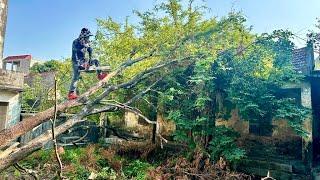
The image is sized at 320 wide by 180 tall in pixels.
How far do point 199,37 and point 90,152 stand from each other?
6.46 meters

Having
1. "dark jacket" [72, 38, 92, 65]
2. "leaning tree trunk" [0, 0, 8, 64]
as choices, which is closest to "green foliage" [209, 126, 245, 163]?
"dark jacket" [72, 38, 92, 65]

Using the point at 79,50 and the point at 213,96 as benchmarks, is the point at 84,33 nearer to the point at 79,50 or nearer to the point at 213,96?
the point at 79,50

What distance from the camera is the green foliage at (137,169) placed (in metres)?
11.2

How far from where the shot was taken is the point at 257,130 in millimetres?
12648

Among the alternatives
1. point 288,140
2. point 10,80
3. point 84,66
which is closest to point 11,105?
point 10,80

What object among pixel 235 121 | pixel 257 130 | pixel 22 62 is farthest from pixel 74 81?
pixel 22 62

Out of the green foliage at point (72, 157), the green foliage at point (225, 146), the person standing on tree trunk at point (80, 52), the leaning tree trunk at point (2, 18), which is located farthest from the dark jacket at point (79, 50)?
the green foliage at point (225, 146)

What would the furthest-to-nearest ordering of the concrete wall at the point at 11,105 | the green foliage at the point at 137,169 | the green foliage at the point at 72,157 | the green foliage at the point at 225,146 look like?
the concrete wall at the point at 11,105 < the green foliage at the point at 72,157 < the green foliage at the point at 137,169 < the green foliage at the point at 225,146

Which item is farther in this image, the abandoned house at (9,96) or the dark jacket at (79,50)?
the abandoned house at (9,96)

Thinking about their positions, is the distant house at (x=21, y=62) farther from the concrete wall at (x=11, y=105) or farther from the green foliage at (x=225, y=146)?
the green foliage at (x=225, y=146)

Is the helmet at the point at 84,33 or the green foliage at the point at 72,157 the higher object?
the helmet at the point at 84,33

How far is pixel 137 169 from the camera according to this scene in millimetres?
11766

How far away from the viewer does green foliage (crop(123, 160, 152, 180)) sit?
11151 mm

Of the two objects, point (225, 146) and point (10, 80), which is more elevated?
point (10, 80)
